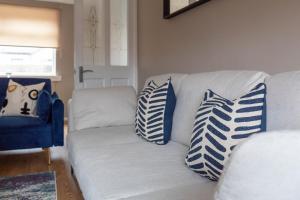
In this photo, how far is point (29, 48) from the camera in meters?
5.13

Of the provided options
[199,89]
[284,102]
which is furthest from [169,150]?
[284,102]

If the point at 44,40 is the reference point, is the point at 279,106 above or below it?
below

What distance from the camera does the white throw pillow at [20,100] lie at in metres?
2.87

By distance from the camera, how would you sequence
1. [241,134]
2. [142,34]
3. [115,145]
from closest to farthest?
[241,134]
[115,145]
[142,34]

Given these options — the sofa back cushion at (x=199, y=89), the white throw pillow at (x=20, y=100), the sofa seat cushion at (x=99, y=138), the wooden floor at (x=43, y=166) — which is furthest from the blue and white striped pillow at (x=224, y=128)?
the white throw pillow at (x=20, y=100)

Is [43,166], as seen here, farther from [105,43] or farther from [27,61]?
[27,61]

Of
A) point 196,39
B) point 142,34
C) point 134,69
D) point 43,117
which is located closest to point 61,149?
point 43,117

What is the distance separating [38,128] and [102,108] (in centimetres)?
78

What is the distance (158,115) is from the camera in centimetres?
174

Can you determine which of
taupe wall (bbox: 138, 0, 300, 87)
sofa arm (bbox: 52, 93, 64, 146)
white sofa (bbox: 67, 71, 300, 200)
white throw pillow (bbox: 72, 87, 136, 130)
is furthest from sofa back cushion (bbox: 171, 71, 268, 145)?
sofa arm (bbox: 52, 93, 64, 146)

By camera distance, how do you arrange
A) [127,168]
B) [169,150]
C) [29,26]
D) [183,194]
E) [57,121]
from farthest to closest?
[29,26]
[57,121]
[169,150]
[127,168]
[183,194]

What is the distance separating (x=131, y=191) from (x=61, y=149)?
2.43 metres

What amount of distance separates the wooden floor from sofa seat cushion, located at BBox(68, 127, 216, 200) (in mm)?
450

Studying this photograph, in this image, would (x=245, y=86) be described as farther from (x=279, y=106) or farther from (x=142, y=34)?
(x=142, y=34)
